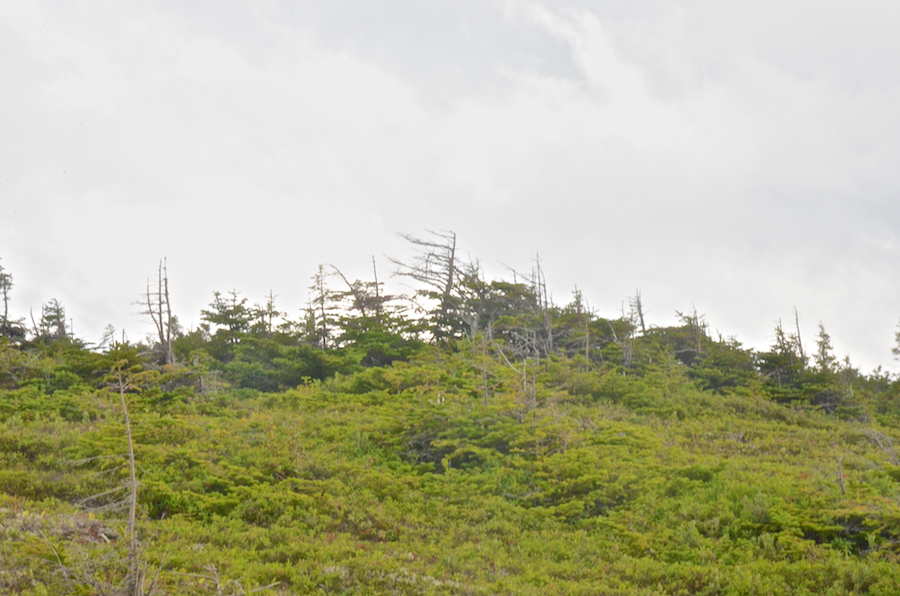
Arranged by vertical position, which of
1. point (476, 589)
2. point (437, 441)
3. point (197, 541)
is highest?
point (437, 441)

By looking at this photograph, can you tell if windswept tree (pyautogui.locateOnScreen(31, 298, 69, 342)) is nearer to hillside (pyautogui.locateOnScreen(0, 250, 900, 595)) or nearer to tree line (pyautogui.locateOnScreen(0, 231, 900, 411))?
tree line (pyautogui.locateOnScreen(0, 231, 900, 411))

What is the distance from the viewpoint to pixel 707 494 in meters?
12.1

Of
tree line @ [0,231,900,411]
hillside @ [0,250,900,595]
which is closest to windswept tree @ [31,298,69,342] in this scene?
tree line @ [0,231,900,411]

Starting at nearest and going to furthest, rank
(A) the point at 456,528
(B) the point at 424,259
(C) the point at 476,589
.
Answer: (C) the point at 476,589
(A) the point at 456,528
(B) the point at 424,259

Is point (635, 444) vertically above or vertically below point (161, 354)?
below

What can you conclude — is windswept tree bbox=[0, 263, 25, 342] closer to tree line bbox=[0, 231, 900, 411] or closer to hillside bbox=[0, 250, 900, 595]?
tree line bbox=[0, 231, 900, 411]

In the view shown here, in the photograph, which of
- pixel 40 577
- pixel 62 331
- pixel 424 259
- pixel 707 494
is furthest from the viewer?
pixel 62 331

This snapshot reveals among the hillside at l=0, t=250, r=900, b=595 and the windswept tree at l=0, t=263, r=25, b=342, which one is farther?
the windswept tree at l=0, t=263, r=25, b=342

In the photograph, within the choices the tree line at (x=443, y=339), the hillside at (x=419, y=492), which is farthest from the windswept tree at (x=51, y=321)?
the hillside at (x=419, y=492)

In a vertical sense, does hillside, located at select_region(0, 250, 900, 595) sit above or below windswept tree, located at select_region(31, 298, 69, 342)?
below

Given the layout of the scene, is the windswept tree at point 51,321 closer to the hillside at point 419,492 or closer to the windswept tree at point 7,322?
the windswept tree at point 7,322

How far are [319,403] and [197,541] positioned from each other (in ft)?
36.9

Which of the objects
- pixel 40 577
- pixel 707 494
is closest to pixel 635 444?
pixel 707 494

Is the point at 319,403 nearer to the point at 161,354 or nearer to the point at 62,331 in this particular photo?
the point at 161,354
